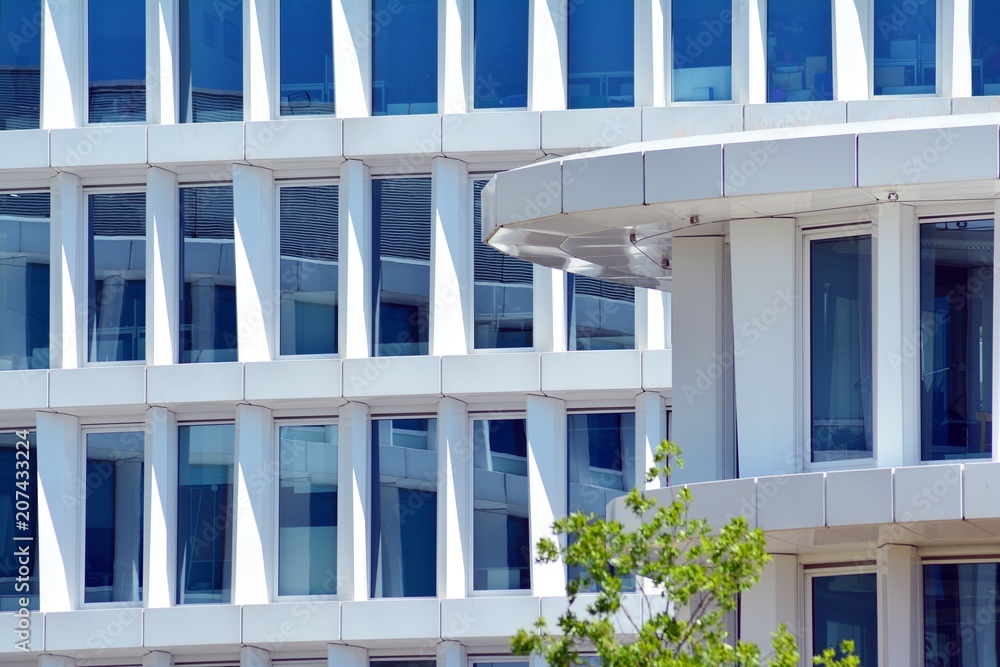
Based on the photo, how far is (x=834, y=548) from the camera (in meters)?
16.4

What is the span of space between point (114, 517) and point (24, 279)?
3948 millimetres

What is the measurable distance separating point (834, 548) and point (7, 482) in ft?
57.3

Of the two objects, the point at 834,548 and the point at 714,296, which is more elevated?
the point at 714,296

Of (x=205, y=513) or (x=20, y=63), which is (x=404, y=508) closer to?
(x=205, y=513)

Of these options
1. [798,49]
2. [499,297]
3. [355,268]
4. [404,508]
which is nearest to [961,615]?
[404,508]

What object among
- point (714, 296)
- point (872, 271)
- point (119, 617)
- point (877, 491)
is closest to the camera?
point (877, 491)

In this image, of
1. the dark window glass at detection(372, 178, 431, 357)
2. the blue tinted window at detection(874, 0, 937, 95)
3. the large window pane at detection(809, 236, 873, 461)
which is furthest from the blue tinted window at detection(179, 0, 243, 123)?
the large window pane at detection(809, 236, 873, 461)

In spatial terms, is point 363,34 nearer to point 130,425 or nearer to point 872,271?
point 130,425

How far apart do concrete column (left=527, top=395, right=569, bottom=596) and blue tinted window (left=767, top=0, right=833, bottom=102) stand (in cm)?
569

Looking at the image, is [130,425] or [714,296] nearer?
[714,296]

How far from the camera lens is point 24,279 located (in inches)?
1214

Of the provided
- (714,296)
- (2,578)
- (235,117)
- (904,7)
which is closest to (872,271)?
(714,296)

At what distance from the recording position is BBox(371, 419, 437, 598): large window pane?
29.4 meters

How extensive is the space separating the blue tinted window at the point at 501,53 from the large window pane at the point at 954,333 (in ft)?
48.7
